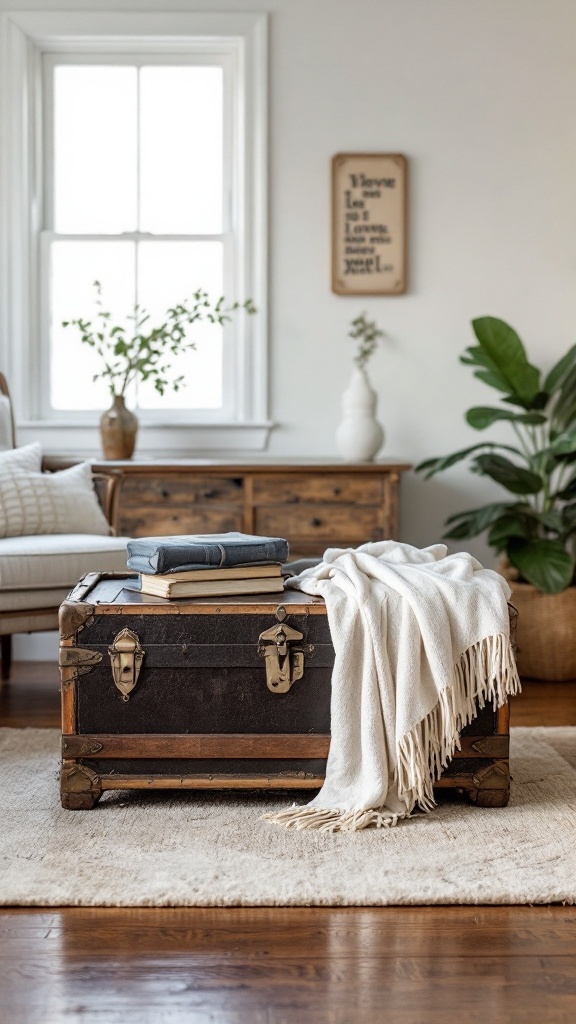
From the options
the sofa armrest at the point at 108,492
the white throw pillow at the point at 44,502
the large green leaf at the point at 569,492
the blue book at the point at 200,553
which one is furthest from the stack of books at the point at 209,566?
the large green leaf at the point at 569,492

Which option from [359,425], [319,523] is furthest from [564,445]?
[319,523]

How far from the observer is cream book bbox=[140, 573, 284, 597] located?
239cm

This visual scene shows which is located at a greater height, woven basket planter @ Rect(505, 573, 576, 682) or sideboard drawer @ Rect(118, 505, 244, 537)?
sideboard drawer @ Rect(118, 505, 244, 537)

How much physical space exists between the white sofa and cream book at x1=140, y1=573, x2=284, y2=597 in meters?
0.80

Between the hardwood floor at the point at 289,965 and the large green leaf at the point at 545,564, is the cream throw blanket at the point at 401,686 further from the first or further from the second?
the large green leaf at the point at 545,564

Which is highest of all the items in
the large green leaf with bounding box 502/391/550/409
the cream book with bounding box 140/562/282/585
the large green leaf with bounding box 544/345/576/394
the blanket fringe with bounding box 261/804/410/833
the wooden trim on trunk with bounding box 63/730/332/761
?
the large green leaf with bounding box 544/345/576/394

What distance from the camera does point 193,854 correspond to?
2.09 metres

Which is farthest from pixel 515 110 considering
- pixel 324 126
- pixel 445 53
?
pixel 324 126

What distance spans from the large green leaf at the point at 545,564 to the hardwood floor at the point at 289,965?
6.81 feet

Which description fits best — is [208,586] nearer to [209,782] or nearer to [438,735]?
[209,782]

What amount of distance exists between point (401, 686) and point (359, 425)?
2127 millimetres

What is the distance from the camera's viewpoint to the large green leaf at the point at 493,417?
4016mm

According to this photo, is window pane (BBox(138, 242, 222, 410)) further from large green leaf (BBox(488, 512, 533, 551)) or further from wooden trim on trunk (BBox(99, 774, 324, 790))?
wooden trim on trunk (BBox(99, 774, 324, 790))

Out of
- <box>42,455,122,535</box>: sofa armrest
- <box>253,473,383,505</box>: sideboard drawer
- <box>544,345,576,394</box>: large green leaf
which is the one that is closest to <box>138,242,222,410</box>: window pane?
<box>253,473,383,505</box>: sideboard drawer
